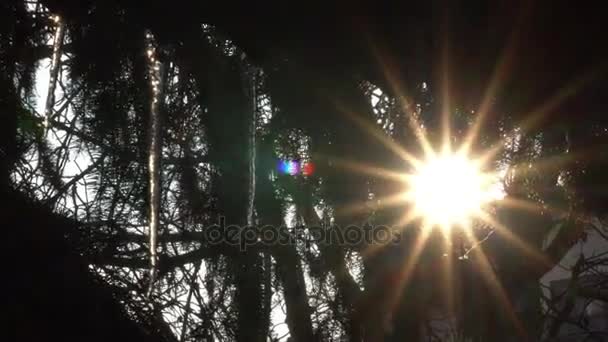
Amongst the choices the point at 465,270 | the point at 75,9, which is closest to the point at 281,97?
the point at 75,9

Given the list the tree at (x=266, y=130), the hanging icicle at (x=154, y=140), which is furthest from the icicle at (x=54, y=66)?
the hanging icicle at (x=154, y=140)

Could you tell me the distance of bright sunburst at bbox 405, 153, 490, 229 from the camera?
1623mm

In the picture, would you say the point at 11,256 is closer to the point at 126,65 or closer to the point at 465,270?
the point at 126,65

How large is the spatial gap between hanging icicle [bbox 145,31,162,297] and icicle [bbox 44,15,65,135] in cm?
19

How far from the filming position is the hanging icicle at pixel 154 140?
3.81 feet

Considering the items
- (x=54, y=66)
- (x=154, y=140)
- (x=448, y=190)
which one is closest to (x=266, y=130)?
(x=154, y=140)

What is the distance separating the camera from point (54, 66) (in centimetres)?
136

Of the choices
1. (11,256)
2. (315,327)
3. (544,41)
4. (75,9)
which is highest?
(75,9)

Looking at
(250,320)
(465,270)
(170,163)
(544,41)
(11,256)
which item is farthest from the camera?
(465,270)

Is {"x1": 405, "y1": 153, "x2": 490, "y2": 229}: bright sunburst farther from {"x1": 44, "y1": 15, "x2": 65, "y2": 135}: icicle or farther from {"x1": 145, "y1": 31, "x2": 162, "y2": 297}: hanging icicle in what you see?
{"x1": 44, "y1": 15, "x2": 65, "y2": 135}: icicle

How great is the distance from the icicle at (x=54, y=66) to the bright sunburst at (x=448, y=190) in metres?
0.85

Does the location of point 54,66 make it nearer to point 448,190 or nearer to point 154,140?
point 154,140

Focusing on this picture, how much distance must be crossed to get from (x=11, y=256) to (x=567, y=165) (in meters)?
1.19

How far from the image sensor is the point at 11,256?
71 centimetres
